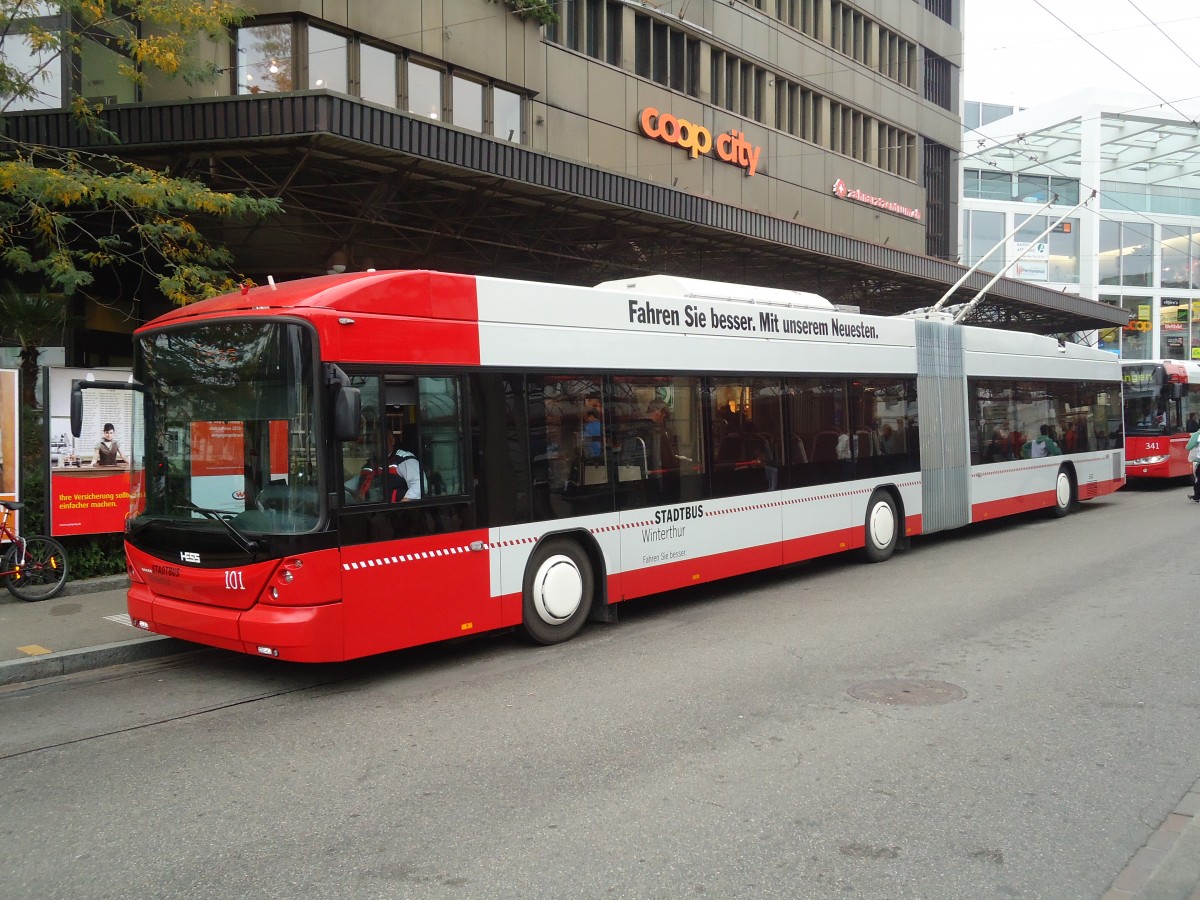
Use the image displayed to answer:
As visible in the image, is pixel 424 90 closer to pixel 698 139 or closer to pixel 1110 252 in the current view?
pixel 698 139

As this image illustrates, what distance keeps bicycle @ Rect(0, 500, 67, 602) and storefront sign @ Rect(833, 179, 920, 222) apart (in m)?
25.5

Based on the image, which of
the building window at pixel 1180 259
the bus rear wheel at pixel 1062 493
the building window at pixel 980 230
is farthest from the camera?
the building window at pixel 1180 259

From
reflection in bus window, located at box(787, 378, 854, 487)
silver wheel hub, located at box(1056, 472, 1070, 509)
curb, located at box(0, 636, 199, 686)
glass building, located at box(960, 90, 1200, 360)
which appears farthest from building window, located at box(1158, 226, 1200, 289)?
curb, located at box(0, 636, 199, 686)

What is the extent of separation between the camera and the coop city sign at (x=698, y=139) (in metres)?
23.3

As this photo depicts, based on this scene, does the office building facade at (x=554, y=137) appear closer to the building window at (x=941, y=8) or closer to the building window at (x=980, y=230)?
the building window at (x=941, y=8)

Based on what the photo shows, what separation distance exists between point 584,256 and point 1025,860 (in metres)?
16.8

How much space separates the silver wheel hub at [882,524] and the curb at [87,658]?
7958 mm

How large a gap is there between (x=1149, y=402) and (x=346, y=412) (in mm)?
22838

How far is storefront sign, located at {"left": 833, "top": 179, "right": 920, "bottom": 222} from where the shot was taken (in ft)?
101

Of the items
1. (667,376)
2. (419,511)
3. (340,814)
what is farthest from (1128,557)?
(340,814)

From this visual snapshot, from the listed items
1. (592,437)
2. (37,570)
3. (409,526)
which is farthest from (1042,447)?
(37,570)

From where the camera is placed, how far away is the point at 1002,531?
1583 cm

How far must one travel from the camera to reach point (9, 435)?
10469mm

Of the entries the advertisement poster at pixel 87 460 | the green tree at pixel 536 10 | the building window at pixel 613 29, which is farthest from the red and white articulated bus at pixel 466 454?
the building window at pixel 613 29
